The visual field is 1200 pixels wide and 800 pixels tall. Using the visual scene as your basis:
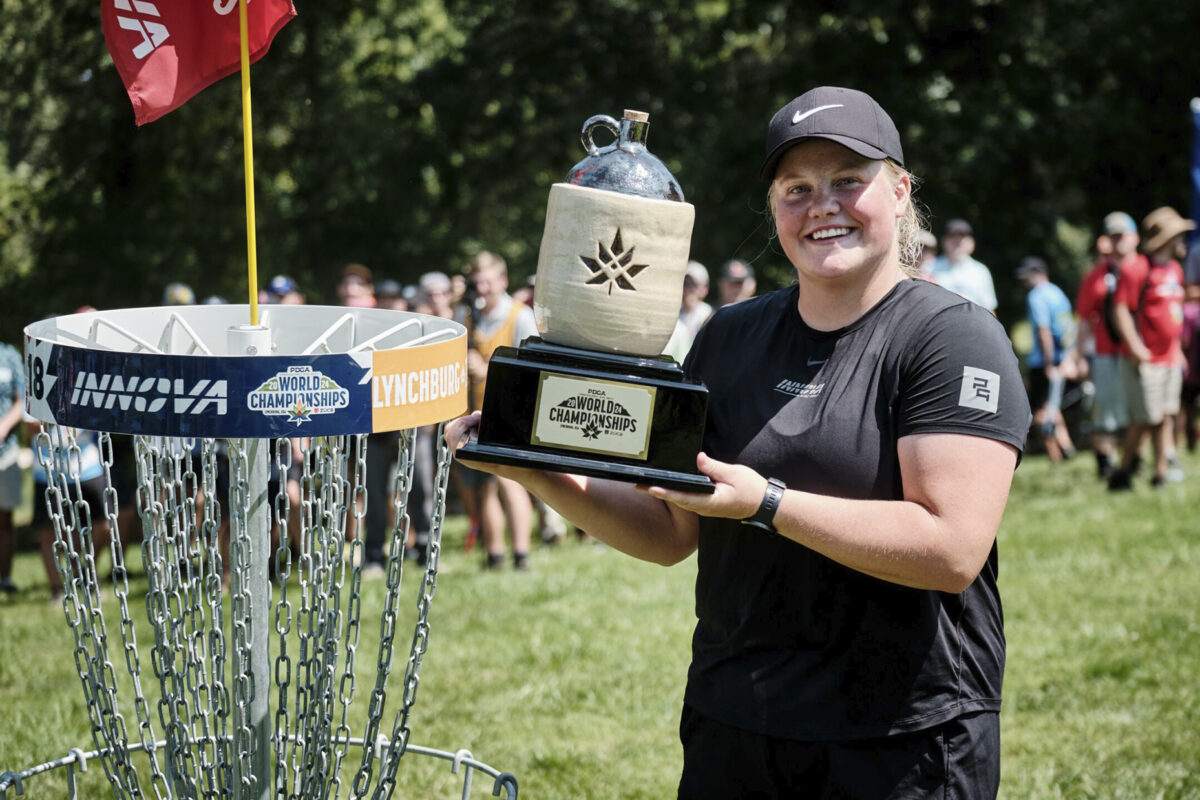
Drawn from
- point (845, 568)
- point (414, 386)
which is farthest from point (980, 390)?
point (414, 386)

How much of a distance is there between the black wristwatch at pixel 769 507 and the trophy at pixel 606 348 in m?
0.13

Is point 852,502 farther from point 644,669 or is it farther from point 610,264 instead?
point 644,669

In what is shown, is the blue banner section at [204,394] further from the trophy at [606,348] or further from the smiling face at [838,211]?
the smiling face at [838,211]

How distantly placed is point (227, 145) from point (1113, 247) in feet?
31.7

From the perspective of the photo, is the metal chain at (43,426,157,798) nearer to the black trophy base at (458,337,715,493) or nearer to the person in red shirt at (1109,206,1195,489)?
the black trophy base at (458,337,715,493)

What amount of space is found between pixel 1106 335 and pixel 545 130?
9135mm

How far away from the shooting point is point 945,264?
9.99 m

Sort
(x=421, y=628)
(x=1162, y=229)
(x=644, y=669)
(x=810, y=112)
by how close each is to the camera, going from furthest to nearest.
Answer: (x=1162, y=229)
(x=644, y=669)
(x=421, y=628)
(x=810, y=112)

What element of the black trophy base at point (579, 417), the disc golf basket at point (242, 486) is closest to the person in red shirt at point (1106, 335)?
the disc golf basket at point (242, 486)

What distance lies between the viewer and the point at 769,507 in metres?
1.93

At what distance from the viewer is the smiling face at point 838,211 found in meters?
2.07

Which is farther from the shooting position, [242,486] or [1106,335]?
[1106,335]

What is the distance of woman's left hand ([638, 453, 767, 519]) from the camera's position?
1.93 m

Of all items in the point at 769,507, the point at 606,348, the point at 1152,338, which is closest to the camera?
the point at 769,507
